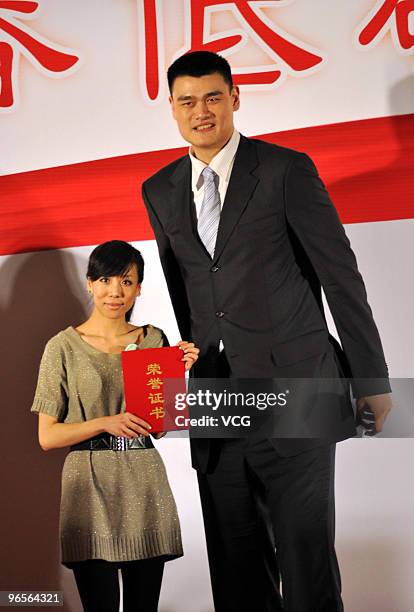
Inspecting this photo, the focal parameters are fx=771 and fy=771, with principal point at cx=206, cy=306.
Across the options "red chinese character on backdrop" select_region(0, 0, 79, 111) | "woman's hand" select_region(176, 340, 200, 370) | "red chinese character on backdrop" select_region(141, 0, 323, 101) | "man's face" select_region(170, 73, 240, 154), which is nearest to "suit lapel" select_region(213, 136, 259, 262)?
"man's face" select_region(170, 73, 240, 154)

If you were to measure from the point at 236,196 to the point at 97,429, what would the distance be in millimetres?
710

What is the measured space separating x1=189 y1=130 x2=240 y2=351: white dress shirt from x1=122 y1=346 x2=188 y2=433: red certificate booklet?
0.39 metres

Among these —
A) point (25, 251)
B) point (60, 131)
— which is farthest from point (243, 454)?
point (60, 131)

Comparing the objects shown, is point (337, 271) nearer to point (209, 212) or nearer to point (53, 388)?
point (209, 212)

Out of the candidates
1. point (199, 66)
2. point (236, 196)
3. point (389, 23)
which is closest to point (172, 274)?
point (236, 196)

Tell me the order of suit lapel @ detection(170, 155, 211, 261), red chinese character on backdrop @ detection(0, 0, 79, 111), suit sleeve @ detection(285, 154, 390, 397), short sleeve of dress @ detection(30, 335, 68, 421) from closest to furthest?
suit sleeve @ detection(285, 154, 390, 397) < suit lapel @ detection(170, 155, 211, 261) < short sleeve of dress @ detection(30, 335, 68, 421) < red chinese character on backdrop @ detection(0, 0, 79, 111)

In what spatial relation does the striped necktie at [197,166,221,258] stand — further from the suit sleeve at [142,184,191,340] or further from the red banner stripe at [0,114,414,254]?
the red banner stripe at [0,114,414,254]

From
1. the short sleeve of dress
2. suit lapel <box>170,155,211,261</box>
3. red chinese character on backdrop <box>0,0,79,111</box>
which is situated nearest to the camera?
suit lapel <box>170,155,211,261</box>

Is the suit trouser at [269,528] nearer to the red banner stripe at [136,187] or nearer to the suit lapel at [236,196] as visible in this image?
the suit lapel at [236,196]

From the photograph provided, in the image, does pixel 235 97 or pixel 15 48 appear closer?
pixel 235 97

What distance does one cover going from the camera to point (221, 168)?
2021 millimetres

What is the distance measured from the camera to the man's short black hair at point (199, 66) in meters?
2.01

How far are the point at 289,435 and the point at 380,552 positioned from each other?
1.52 feet

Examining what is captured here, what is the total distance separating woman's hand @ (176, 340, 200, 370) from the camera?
6.53ft
